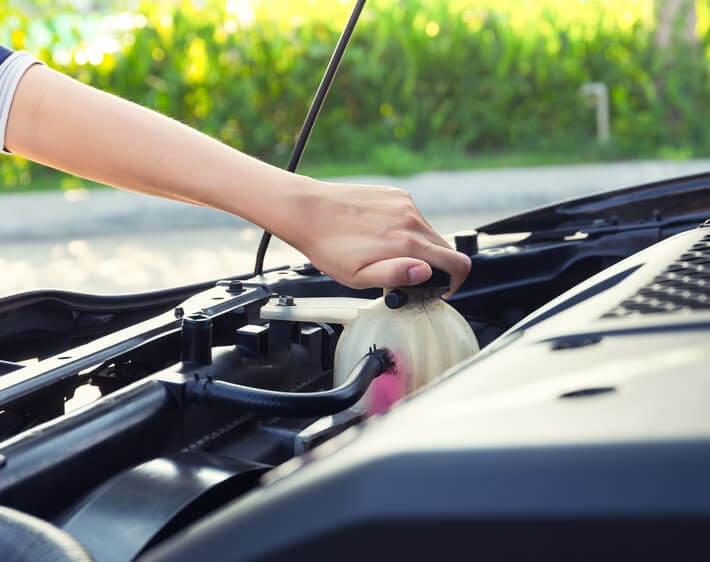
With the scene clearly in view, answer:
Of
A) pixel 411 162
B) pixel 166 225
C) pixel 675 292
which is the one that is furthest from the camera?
pixel 411 162

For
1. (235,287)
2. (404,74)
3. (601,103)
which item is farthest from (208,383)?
(601,103)

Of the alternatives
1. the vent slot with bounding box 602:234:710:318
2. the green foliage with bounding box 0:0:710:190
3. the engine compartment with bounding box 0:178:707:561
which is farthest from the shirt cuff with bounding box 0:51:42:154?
the green foliage with bounding box 0:0:710:190

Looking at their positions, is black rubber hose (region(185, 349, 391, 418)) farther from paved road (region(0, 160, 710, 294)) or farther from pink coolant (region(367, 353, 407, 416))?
paved road (region(0, 160, 710, 294))

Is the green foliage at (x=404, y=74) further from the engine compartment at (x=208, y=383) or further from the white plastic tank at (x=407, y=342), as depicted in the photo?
the white plastic tank at (x=407, y=342)

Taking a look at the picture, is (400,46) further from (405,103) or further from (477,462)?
(477,462)

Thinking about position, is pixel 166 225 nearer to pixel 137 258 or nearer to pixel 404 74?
pixel 137 258

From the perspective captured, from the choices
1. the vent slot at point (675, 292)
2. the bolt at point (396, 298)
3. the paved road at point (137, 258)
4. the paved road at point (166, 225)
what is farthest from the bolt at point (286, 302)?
the paved road at point (166, 225)

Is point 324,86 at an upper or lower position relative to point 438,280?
upper

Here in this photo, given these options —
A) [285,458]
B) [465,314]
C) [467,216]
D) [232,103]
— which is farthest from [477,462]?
[232,103]

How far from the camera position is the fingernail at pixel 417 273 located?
37.2 inches

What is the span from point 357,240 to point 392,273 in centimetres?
5

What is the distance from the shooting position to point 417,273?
3.11ft

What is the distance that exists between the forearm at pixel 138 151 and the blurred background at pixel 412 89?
625cm

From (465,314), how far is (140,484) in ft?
2.60
